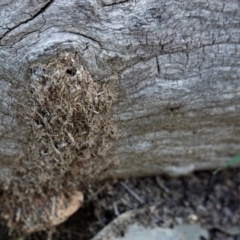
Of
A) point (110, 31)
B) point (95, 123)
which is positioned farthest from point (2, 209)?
point (110, 31)

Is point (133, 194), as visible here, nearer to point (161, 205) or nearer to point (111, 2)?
point (161, 205)

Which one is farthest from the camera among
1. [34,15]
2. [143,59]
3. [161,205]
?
[161,205]

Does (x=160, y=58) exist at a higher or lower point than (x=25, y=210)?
higher

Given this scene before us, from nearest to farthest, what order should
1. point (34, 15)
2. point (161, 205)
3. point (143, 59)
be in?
point (34, 15) → point (143, 59) → point (161, 205)

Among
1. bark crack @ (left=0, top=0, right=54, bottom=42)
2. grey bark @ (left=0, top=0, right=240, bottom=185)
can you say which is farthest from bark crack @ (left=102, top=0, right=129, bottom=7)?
bark crack @ (left=0, top=0, right=54, bottom=42)

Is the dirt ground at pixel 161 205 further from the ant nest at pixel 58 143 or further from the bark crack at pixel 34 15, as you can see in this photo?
the bark crack at pixel 34 15

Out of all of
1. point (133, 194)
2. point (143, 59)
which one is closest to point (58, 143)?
point (143, 59)

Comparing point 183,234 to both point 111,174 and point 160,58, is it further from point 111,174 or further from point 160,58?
point 160,58

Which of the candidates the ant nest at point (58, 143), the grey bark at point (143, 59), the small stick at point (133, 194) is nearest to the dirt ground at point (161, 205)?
the small stick at point (133, 194)
